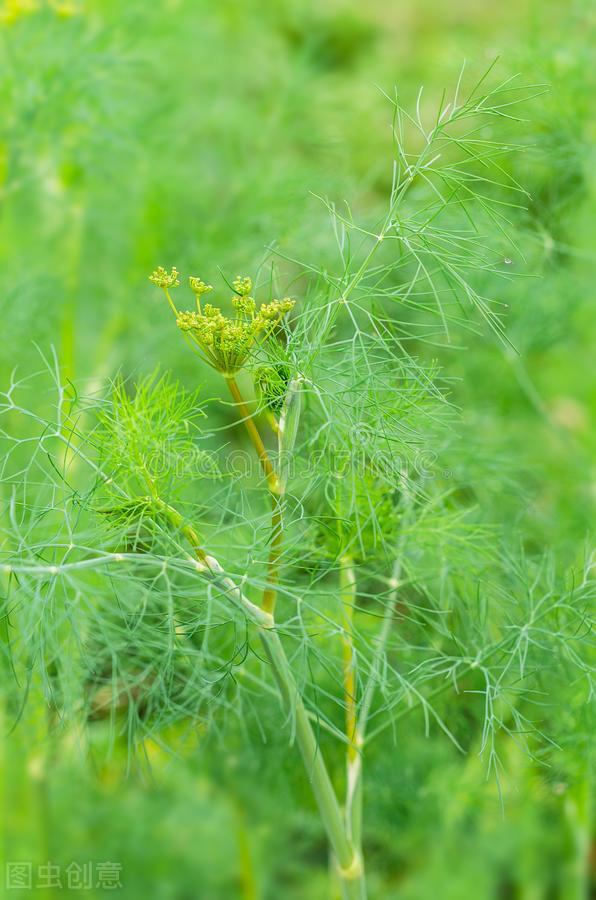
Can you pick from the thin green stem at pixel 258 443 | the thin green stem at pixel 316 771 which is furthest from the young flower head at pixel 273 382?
the thin green stem at pixel 316 771

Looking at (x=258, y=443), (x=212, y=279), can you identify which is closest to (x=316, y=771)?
(x=258, y=443)

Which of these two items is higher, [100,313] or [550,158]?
[550,158]

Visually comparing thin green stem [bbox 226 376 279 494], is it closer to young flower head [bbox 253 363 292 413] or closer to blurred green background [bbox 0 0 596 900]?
young flower head [bbox 253 363 292 413]

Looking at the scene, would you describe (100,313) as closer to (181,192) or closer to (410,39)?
(181,192)

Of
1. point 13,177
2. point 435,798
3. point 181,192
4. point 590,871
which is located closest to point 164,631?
point 435,798

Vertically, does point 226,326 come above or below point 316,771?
above

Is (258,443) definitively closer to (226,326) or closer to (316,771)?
(226,326)

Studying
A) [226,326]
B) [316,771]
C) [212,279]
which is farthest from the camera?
[212,279]
